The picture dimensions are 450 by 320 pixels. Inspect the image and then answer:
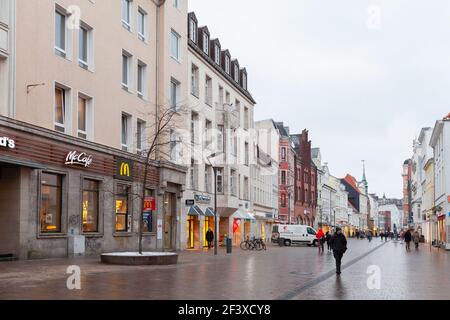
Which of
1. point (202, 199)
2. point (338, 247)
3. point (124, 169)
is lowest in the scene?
point (338, 247)

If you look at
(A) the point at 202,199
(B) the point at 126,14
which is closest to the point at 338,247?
(B) the point at 126,14

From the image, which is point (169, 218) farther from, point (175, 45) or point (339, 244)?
point (339, 244)

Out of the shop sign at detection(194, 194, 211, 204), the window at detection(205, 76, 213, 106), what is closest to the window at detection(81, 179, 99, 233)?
the shop sign at detection(194, 194, 211, 204)

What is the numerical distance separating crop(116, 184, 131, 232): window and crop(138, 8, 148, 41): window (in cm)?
898

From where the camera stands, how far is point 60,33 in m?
27.4

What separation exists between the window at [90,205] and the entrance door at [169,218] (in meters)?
8.63

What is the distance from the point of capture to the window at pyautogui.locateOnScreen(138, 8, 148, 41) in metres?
35.9

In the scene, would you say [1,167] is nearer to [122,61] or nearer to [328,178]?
[122,61]

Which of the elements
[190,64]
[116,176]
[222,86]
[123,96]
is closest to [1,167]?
[116,176]

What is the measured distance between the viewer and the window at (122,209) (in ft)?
106

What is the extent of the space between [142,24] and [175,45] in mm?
4750

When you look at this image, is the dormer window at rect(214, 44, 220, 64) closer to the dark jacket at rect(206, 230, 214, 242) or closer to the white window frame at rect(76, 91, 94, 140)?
the dark jacket at rect(206, 230, 214, 242)

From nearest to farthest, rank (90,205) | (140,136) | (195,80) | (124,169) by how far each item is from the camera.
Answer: (90,205) → (124,169) → (140,136) → (195,80)

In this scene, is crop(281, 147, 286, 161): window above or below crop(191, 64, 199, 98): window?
below
